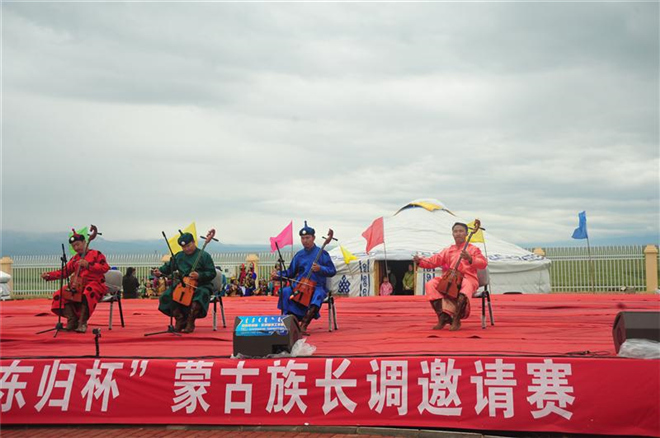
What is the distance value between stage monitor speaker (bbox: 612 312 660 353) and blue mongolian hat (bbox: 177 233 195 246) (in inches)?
168

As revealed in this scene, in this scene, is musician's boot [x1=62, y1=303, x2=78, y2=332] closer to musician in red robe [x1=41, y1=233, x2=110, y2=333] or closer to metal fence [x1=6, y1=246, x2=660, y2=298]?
musician in red robe [x1=41, y1=233, x2=110, y2=333]

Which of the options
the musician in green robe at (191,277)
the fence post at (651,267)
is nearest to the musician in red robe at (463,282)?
the musician in green robe at (191,277)

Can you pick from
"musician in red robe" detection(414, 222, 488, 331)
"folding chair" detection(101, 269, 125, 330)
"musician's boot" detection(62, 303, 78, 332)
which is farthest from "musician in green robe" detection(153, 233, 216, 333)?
"musician in red robe" detection(414, 222, 488, 331)

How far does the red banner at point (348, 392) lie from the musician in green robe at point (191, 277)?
2.29m

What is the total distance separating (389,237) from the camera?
59.9 feet

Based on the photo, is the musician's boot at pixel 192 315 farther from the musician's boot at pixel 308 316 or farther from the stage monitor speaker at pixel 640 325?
the stage monitor speaker at pixel 640 325

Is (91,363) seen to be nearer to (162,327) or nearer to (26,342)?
(26,342)

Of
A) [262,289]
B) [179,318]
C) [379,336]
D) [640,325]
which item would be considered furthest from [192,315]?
[262,289]

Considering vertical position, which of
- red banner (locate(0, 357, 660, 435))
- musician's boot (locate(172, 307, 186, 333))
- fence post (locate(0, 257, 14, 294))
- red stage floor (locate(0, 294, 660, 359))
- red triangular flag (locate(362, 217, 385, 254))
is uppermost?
red triangular flag (locate(362, 217, 385, 254))

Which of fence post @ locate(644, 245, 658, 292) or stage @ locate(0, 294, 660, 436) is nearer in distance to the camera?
stage @ locate(0, 294, 660, 436)

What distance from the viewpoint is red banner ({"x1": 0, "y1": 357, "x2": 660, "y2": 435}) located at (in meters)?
3.92

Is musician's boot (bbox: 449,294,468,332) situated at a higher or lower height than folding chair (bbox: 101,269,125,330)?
lower

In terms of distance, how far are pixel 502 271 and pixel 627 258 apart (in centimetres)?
469

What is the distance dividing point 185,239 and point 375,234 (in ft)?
31.2
